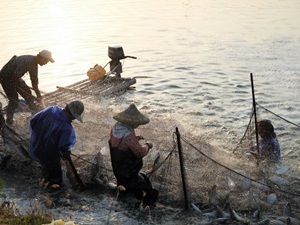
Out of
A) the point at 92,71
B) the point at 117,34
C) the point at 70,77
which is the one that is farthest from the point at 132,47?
the point at 92,71

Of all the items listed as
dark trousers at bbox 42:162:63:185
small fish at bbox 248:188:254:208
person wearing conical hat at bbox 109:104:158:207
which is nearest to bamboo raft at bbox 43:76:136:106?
dark trousers at bbox 42:162:63:185

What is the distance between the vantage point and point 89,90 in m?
11.7

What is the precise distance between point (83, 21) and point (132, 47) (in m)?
8.28

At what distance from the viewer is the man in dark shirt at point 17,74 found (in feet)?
28.4

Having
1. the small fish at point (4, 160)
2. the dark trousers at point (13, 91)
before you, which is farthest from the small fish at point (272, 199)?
the dark trousers at point (13, 91)

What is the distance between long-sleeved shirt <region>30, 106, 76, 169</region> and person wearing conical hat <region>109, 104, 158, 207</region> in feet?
2.26

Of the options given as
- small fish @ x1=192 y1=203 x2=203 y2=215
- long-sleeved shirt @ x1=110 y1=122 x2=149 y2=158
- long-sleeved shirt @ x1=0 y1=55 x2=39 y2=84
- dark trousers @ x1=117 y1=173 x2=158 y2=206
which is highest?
long-sleeved shirt @ x1=0 y1=55 x2=39 y2=84

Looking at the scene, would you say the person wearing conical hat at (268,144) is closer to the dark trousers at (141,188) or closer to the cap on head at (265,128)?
the cap on head at (265,128)

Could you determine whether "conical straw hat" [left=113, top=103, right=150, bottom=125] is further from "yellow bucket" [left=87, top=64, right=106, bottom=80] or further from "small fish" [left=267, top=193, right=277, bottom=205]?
"yellow bucket" [left=87, top=64, right=106, bottom=80]

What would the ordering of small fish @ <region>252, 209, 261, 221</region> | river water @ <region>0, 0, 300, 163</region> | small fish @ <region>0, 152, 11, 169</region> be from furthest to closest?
river water @ <region>0, 0, 300, 163</region> → small fish @ <region>0, 152, 11, 169</region> → small fish @ <region>252, 209, 261, 221</region>

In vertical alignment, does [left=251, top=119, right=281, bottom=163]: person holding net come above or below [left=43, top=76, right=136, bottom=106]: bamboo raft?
below

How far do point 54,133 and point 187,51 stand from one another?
13054 millimetres

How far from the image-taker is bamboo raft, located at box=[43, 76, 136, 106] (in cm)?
1080

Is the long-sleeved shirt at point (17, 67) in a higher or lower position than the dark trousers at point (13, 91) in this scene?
higher
